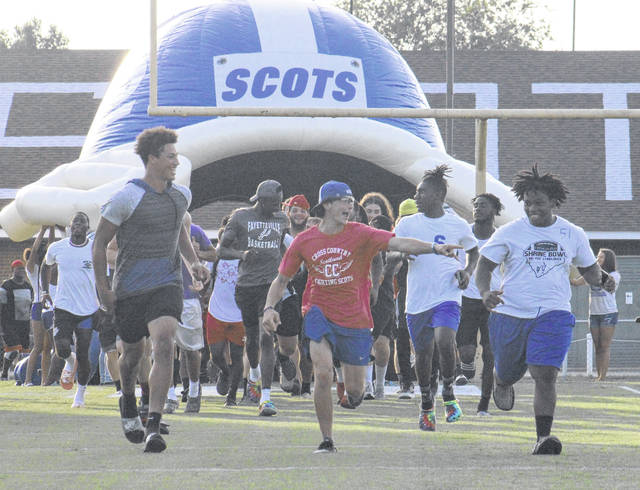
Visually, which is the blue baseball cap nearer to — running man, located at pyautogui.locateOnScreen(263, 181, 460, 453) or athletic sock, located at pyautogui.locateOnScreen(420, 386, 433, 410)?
running man, located at pyautogui.locateOnScreen(263, 181, 460, 453)

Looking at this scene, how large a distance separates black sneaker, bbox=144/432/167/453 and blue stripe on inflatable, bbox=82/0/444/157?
11.4 meters

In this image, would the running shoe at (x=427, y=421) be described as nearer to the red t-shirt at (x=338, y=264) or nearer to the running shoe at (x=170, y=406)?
the red t-shirt at (x=338, y=264)

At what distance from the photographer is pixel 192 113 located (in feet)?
45.5

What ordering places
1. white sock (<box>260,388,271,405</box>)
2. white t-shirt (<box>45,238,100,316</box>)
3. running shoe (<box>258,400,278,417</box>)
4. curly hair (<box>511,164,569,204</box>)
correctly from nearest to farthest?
1. curly hair (<box>511,164,569,204</box>)
2. running shoe (<box>258,400,278,417</box>)
3. white sock (<box>260,388,271,405</box>)
4. white t-shirt (<box>45,238,100,316</box>)

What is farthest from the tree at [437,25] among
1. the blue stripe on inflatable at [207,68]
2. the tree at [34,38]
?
the blue stripe on inflatable at [207,68]

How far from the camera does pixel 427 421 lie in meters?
9.23

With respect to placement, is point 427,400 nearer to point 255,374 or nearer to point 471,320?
point 471,320

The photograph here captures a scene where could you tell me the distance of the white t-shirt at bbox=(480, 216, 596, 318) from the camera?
7867mm

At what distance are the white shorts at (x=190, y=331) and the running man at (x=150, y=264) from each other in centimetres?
313

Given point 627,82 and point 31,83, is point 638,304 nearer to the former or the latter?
point 627,82

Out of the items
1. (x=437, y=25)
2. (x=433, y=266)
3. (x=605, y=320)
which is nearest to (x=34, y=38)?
(x=437, y=25)

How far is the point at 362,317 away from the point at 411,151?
11.1 metres

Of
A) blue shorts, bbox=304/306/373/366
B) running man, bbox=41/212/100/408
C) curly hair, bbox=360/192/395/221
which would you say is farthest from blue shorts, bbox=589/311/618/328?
blue shorts, bbox=304/306/373/366

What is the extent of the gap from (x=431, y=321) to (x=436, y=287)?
0.82 ft
